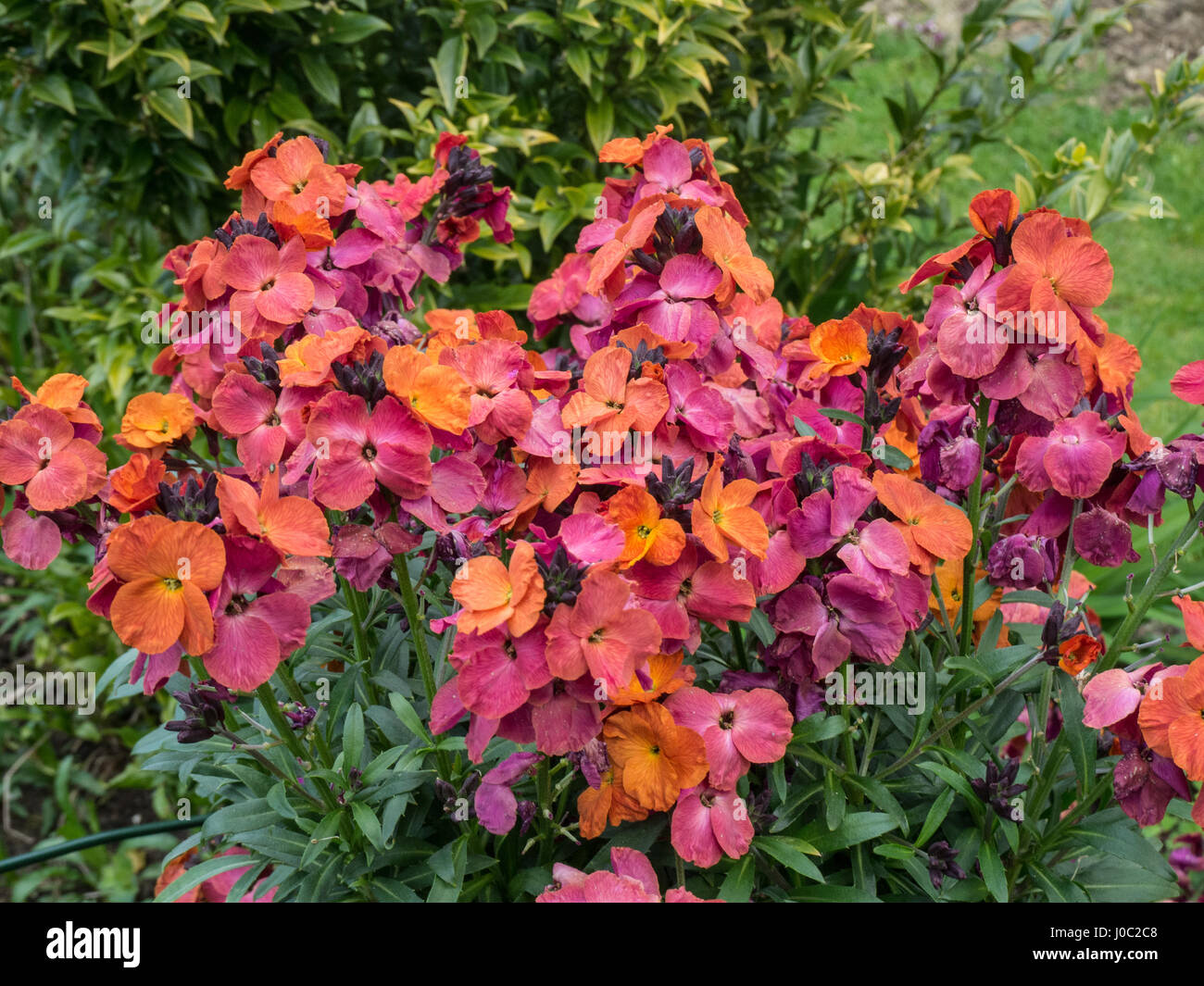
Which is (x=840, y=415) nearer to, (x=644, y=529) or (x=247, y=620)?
(x=644, y=529)

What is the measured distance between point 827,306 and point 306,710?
2448mm

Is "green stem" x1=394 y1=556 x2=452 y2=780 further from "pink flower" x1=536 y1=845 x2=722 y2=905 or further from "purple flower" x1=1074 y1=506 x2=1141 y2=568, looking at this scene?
"purple flower" x1=1074 y1=506 x2=1141 y2=568

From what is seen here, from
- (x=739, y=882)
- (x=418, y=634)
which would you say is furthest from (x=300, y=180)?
(x=739, y=882)

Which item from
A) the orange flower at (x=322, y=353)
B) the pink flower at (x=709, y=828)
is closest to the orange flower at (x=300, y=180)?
the orange flower at (x=322, y=353)

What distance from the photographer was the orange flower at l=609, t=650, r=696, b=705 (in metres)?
1.20

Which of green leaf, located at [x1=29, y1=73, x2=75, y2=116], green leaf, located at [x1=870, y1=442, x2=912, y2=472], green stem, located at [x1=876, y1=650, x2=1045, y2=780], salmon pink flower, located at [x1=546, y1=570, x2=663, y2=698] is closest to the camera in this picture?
salmon pink flower, located at [x1=546, y1=570, x2=663, y2=698]

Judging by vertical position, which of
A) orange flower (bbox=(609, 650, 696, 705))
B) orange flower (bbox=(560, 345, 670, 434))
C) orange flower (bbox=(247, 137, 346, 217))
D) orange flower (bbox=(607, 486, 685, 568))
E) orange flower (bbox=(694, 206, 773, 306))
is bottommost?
orange flower (bbox=(609, 650, 696, 705))

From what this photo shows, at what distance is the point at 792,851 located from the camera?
53.5 inches

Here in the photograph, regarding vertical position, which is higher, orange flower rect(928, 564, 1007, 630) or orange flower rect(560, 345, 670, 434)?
orange flower rect(560, 345, 670, 434)

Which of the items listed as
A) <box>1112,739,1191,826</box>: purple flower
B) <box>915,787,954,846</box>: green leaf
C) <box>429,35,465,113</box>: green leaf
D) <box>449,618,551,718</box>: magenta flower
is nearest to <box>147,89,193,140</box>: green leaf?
<box>429,35,465,113</box>: green leaf

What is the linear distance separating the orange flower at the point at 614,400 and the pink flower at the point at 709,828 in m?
0.44

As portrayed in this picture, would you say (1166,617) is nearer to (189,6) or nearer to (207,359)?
(207,359)

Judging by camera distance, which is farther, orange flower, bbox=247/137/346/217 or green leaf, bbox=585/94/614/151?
green leaf, bbox=585/94/614/151

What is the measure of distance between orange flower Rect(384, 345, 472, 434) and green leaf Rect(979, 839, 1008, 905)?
2.93ft
